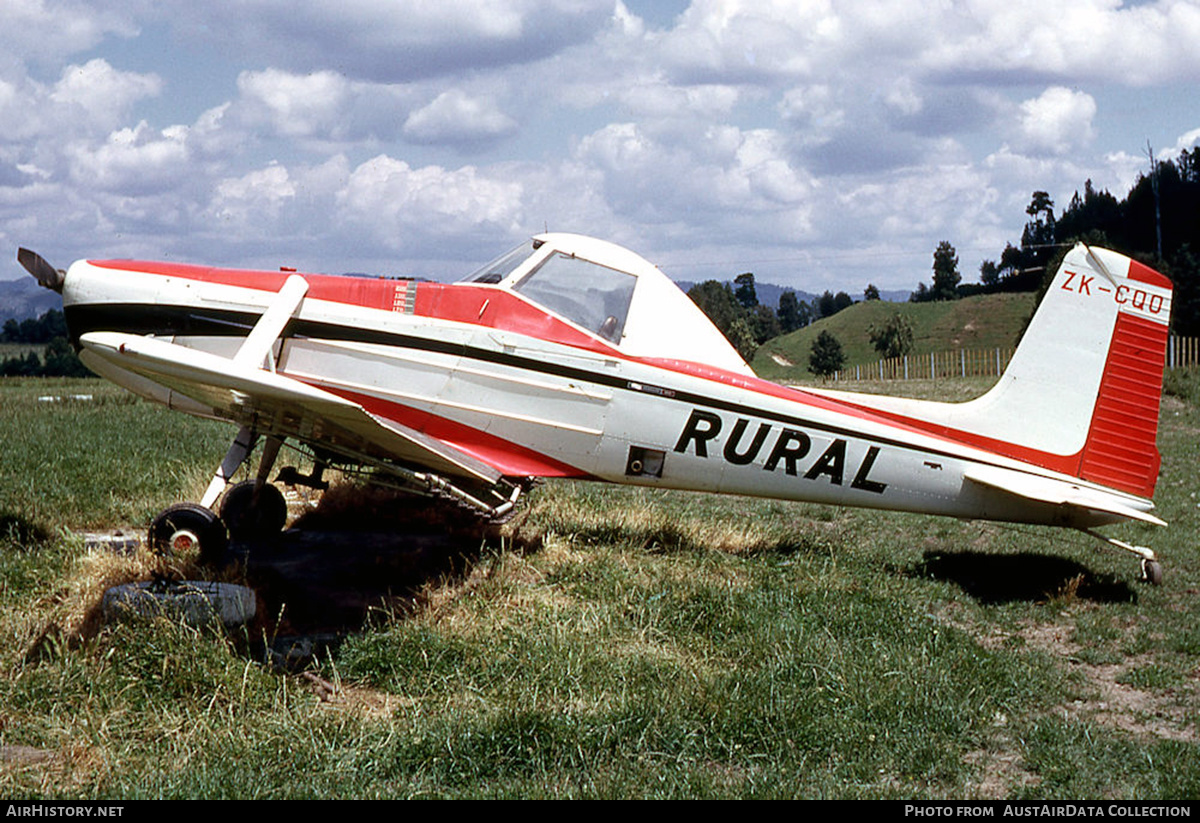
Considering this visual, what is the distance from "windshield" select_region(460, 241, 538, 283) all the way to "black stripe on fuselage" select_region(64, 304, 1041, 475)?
0.61m

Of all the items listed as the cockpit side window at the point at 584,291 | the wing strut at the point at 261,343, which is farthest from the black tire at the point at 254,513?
the cockpit side window at the point at 584,291

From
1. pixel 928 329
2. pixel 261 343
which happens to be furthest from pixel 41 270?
pixel 928 329

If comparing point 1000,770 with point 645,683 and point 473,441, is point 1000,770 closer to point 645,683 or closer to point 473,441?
point 645,683

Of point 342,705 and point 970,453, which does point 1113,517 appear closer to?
point 970,453

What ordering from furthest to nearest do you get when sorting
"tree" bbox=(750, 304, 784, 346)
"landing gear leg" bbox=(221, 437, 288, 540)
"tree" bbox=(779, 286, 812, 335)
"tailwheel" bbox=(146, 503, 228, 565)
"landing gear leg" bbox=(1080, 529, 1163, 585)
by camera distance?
1. "tree" bbox=(779, 286, 812, 335)
2. "tree" bbox=(750, 304, 784, 346)
3. "landing gear leg" bbox=(221, 437, 288, 540)
4. "landing gear leg" bbox=(1080, 529, 1163, 585)
5. "tailwheel" bbox=(146, 503, 228, 565)

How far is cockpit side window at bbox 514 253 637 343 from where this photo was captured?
679 centimetres

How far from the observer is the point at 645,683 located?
198 inches

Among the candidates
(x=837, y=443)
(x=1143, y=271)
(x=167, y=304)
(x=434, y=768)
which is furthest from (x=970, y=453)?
(x=167, y=304)

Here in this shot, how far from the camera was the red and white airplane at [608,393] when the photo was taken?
6562 mm

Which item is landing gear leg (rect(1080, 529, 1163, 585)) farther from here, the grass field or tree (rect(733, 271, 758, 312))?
tree (rect(733, 271, 758, 312))

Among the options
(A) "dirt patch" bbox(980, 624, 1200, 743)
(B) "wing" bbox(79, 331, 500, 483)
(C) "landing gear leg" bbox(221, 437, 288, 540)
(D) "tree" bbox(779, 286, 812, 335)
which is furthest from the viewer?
(D) "tree" bbox(779, 286, 812, 335)

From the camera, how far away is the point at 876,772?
4211 mm

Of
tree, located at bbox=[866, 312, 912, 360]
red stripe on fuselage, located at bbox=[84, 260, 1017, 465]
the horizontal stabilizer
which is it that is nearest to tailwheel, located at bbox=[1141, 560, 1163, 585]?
the horizontal stabilizer

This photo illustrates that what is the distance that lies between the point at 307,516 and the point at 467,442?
2.85 metres
